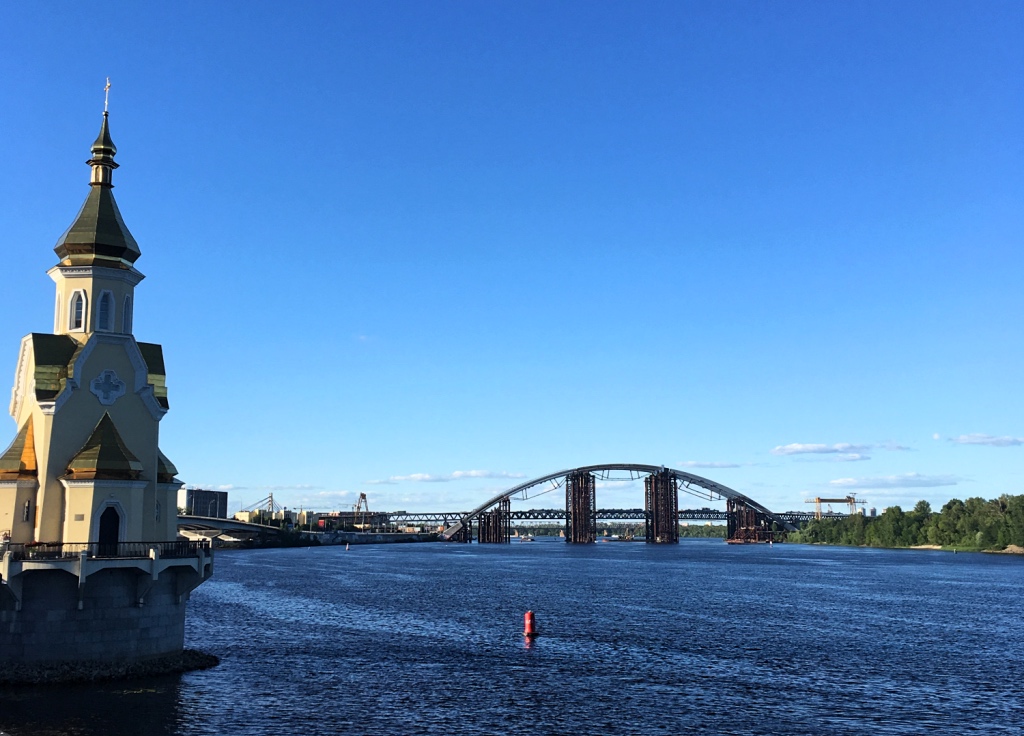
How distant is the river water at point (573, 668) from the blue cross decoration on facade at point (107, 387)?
14893mm

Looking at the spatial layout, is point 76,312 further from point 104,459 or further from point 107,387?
point 104,459

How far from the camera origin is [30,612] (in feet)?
143

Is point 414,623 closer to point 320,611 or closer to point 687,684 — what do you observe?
point 320,611

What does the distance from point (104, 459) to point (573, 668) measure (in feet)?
98.7

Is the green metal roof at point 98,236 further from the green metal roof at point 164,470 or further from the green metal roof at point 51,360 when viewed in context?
the green metal roof at point 164,470

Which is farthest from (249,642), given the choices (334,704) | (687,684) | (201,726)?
(687,684)

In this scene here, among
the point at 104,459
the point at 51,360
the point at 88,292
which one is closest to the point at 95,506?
the point at 104,459

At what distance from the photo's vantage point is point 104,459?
46.8 meters

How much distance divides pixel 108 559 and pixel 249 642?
2202 cm

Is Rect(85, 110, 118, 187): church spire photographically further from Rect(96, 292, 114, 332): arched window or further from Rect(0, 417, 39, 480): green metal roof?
Rect(0, 417, 39, 480): green metal roof

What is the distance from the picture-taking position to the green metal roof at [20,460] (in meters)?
46.4

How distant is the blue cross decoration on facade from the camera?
48.7 meters

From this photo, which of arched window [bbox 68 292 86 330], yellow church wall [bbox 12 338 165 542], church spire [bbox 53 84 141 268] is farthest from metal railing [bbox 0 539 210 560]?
church spire [bbox 53 84 141 268]

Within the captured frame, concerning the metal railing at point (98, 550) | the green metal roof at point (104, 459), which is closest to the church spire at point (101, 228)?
the green metal roof at point (104, 459)
